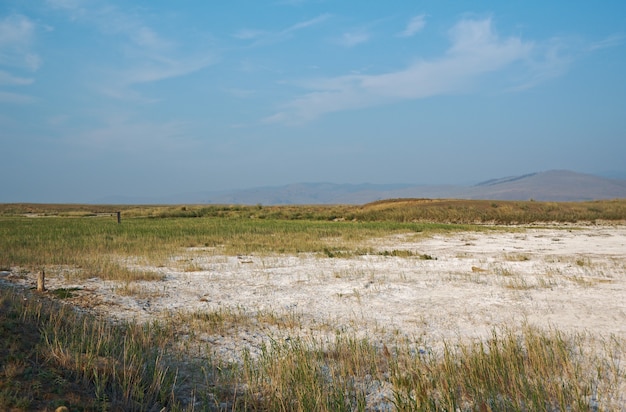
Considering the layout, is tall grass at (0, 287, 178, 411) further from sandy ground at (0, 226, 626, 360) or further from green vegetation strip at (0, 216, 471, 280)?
green vegetation strip at (0, 216, 471, 280)

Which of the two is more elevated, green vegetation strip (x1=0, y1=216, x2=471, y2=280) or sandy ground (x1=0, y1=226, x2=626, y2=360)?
green vegetation strip (x1=0, y1=216, x2=471, y2=280)

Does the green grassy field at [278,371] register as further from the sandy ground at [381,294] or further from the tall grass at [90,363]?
the sandy ground at [381,294]

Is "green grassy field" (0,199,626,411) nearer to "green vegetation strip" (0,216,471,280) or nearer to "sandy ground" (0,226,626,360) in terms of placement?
"sandy ground" (0,226,626,360)

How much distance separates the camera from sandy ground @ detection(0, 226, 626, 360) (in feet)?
26.0

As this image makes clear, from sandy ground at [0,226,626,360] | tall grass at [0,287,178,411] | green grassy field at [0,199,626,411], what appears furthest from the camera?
sandy ground at [0,226,626,360]

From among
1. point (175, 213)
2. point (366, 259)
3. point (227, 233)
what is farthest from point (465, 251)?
point (175, 213)

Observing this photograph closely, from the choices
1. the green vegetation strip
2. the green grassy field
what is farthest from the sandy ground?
the green vegetation strip

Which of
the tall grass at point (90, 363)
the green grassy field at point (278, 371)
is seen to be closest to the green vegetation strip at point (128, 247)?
the tall grass at point (90, 363)

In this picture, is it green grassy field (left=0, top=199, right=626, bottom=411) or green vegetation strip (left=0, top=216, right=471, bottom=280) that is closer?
green grassy field (left=0, top=199, right=626, bottom=411)

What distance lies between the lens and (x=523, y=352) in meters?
6.34

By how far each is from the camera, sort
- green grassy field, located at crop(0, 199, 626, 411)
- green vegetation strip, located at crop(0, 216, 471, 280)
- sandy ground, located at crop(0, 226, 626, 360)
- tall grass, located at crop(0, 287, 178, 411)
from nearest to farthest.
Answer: tall grass, located at crop(0, 287, 178, 411) < green grassy field, located at crop(0, 199, 626, 411) < sandy ground, located at crop(0, 226, 626, 360) < green vegetation strip, located at crop(0, 216, 471, 280)

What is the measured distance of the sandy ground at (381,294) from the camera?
7.93 meters

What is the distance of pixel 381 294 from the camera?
34.5ft

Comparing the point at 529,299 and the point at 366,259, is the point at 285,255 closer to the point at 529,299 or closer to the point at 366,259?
the point at 366,259
